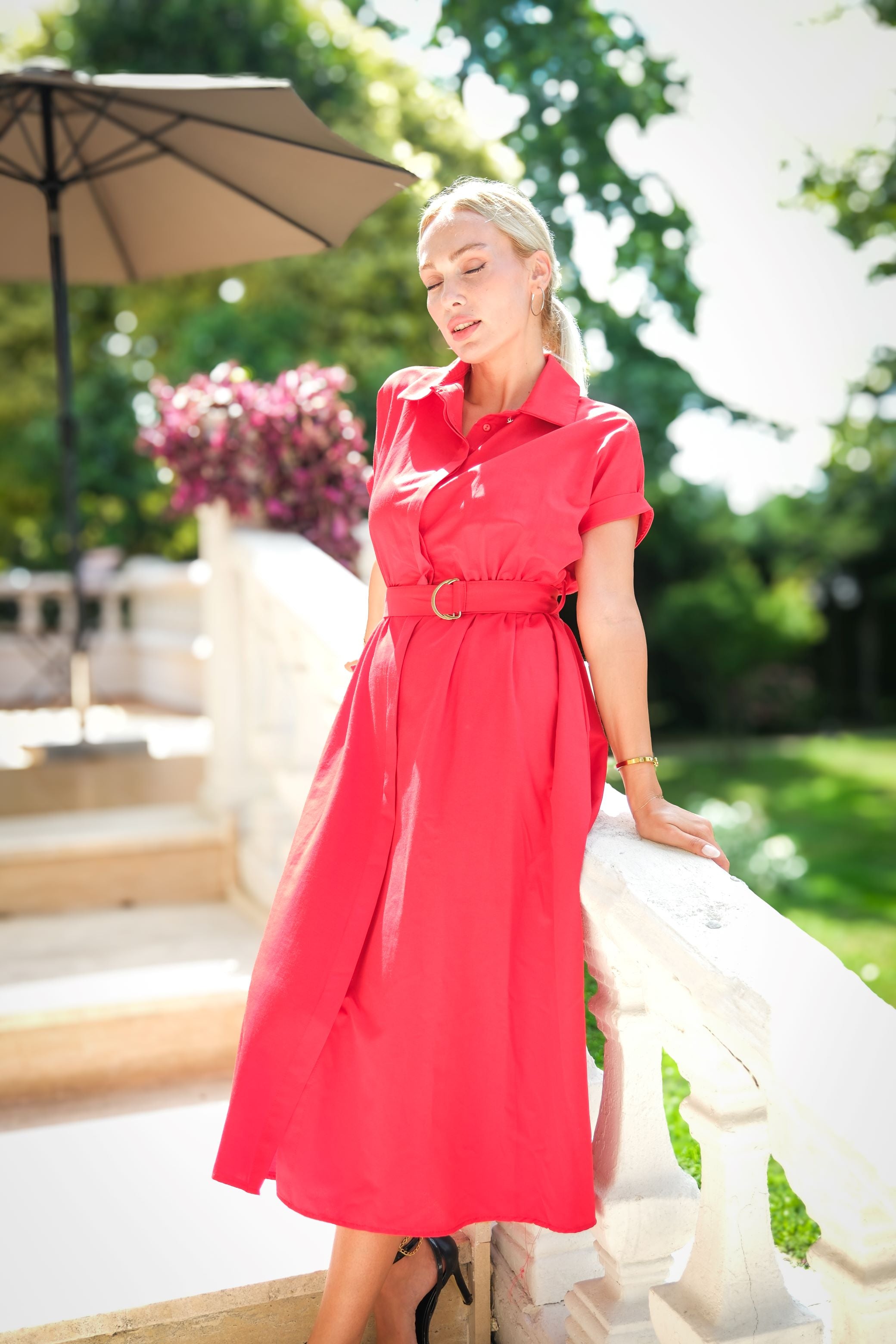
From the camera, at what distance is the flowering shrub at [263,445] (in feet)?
10.5

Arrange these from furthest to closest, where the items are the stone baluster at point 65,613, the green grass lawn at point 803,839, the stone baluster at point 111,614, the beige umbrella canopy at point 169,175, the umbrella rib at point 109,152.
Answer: the stone baluster at point 111,614 < the stone baluster at point 65,613 < the umbrella rib at point 109,152 < the beige umbrella canopy at point 169,175 < the green grass lawn at point 803,839

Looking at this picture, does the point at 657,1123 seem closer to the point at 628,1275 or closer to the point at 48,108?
the point at 628,1275

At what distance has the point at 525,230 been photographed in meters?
1.79

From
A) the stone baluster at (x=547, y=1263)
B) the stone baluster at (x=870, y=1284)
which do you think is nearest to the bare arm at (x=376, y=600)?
the stone baluster at (x=547, y=1263)

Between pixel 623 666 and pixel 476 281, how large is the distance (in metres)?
0.65

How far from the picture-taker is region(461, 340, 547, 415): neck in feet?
6.07

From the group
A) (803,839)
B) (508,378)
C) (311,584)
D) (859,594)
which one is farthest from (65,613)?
(859,594)

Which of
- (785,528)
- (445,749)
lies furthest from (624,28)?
(785,528)

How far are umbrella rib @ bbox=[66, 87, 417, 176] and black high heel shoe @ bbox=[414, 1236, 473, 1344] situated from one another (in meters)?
2.74

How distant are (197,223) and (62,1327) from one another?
11.6 feet

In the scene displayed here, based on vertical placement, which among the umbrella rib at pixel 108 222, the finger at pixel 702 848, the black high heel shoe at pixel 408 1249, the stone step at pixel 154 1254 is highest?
the umbrella rib at pixel 108 222

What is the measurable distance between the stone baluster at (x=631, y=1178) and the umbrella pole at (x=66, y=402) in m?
3.19

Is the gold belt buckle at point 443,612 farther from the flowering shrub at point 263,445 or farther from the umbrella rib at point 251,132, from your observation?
the umbrella rib at point 251,132

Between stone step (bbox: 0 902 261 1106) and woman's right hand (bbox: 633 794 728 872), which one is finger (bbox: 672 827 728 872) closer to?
woman's right hand (bbox: 633 794 728 872)
